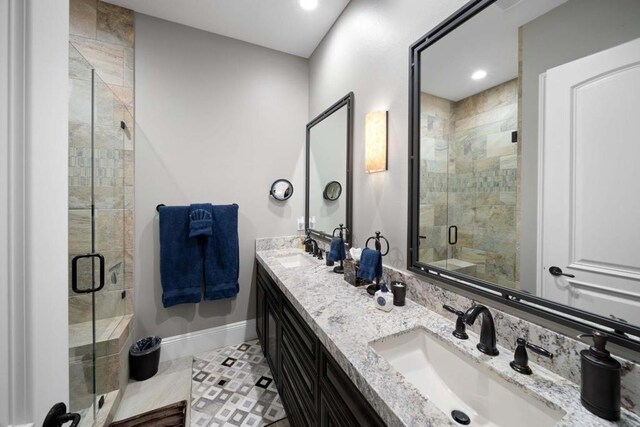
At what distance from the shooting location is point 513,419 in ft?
2.36

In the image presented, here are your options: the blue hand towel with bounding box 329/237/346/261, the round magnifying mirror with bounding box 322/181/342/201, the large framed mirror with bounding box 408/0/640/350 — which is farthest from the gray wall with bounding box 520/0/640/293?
the round magnifying mirror with bounding box 322/181/342/201

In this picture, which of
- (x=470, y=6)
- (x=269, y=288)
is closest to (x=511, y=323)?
(x=470, y=6)

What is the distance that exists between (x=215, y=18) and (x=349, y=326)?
8.26 feet

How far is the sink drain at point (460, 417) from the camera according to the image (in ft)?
2.53

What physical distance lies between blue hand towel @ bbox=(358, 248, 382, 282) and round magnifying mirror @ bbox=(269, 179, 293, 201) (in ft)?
4.50

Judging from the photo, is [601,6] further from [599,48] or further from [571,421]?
[571,421]

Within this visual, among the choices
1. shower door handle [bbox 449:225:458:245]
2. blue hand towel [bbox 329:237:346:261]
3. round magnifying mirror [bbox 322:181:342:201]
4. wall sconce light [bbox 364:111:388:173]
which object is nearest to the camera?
shower door handle [bbox 449:225:458:245]

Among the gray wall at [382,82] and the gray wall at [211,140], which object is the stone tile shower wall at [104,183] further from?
the gray wall at [382,82]

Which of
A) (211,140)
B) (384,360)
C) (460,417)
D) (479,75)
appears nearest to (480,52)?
(479,75)

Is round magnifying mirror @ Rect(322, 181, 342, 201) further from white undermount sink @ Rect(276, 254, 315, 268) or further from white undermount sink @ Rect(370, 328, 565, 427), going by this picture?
white undermount sink @ Rect(370, 328, 565, 427)

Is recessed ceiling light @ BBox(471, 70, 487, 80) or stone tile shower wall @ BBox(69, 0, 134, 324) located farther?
stone tile shower wall @ BBox(69, 0, 134, 324)

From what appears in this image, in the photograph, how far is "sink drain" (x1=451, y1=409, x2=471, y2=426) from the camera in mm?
772

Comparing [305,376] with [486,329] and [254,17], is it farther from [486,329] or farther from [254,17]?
[254,17]

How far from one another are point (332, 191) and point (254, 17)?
61.4 inches
